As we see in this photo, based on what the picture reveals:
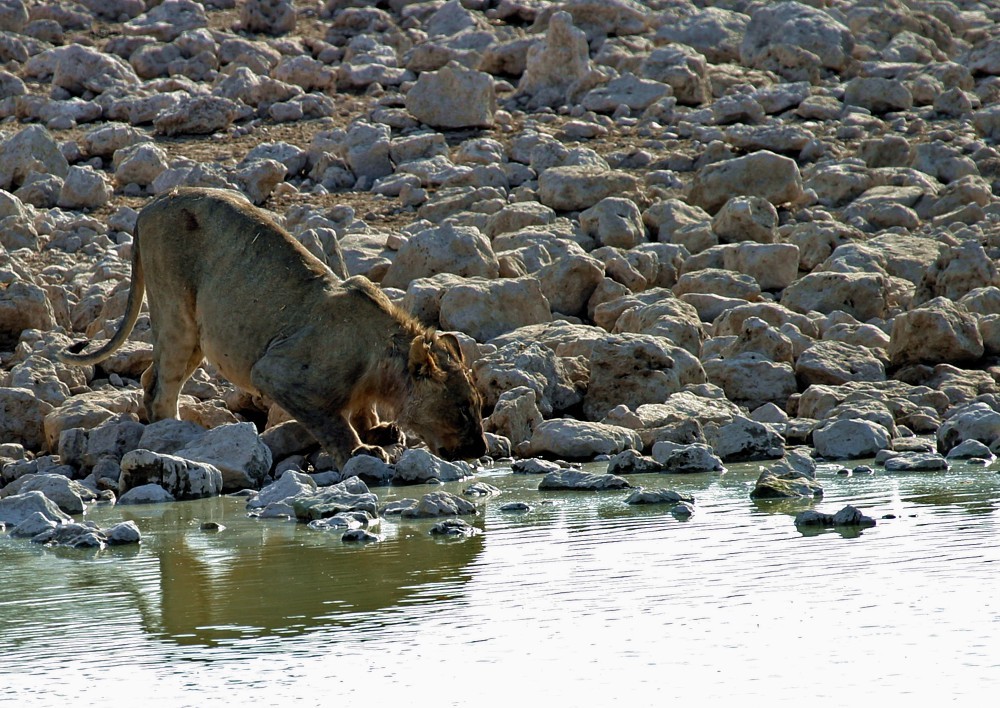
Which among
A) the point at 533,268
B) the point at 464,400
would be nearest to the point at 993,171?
the point at 533,268

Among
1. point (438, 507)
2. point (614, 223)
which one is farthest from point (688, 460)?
point (614, 223)

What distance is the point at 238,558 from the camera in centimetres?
735

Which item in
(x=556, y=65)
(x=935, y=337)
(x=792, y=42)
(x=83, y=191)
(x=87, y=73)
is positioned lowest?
(x=935, y=337)

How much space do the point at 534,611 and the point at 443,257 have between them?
8.60 meters

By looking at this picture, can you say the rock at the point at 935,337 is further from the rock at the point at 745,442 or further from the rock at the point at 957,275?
the rock at the point at 745,442

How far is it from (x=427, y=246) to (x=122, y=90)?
29.3 feet

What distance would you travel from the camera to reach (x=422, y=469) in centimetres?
988

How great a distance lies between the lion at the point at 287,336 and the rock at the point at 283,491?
0.94m

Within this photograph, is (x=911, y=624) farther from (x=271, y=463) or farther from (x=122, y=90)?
(x=122, y=90)

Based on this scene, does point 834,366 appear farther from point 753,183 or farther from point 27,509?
point 27,509

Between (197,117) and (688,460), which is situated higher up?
(197,117)

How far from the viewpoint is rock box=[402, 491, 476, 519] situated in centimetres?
839

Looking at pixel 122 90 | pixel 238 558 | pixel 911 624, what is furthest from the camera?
pixel 122 90

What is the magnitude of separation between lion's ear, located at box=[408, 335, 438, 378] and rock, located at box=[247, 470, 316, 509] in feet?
4.10
